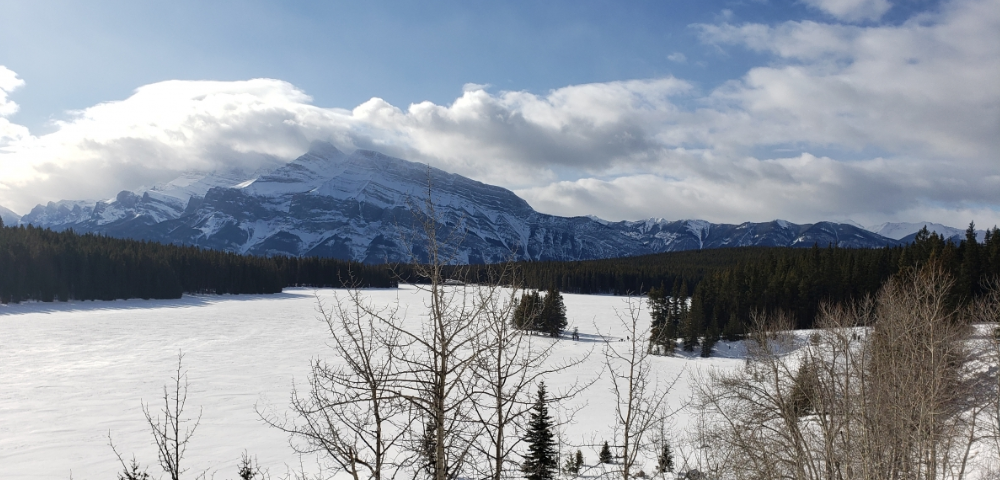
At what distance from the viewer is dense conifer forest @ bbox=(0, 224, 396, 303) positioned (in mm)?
78750

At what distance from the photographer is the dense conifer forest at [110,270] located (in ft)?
258

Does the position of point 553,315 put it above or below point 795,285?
below

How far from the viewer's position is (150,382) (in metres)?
34.4

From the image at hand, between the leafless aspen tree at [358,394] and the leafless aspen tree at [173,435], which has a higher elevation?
the leafless aspen tree at [358,394]

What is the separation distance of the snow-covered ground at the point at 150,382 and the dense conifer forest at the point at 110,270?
736 cm

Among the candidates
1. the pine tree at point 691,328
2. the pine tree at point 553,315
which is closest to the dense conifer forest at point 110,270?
the pine tree at point 553,315

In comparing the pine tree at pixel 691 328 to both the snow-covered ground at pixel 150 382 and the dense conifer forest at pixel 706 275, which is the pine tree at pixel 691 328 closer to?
the dense conifer forest at pixel 706 275

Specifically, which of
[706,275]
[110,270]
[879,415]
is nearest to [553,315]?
[706,275]

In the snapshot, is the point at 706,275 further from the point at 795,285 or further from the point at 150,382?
the point at 150,382

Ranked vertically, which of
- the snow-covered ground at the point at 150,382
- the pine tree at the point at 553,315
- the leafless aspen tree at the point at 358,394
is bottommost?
the snow-covered ground at the point at 150,382

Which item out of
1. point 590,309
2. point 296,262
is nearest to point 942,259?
point 590,309

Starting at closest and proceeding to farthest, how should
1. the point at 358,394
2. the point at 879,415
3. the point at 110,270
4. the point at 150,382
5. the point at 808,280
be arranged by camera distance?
1. the point at 358,394
2. the point at 879,415
3. the point at 150,382
4. the point at 808,280
5. the point at 110,270

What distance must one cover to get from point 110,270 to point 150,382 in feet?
230

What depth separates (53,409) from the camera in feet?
90.9
